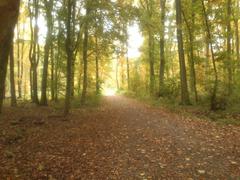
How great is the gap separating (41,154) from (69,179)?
2.01 m

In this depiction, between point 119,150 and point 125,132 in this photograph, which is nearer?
point 119,150

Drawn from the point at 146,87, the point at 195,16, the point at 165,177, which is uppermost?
the point at 195,16

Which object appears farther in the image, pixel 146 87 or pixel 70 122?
pixel 146 87

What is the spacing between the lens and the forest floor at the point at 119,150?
5.88 m

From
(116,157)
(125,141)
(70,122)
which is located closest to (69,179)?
(116,157)

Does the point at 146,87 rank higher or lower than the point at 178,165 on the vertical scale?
higher

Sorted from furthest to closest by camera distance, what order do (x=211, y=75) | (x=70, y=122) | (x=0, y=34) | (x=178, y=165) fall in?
(x=211, y=75) → (x=70, y=122) → (x=178, y=165) → (x=0, y=34)

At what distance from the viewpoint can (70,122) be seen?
11922 mm

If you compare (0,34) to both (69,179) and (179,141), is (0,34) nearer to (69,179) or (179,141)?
(69,179)

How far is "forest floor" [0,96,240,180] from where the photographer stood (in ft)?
19.3

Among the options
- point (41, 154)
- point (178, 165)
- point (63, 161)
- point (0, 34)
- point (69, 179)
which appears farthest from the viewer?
point (41, 154)

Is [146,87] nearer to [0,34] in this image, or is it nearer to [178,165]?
[178,165]

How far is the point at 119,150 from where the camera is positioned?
761 cm

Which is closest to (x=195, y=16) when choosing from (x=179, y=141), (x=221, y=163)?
(x=179, y=141)
